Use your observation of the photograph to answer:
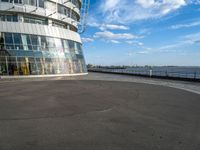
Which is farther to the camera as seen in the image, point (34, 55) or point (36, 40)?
point (36, 40)

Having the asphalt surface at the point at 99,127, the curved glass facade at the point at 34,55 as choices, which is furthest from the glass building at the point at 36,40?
the asphalt surface at the point at 99,127

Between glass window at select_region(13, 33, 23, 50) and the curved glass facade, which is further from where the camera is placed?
glass window at select_region(13, 33, 23, 50)

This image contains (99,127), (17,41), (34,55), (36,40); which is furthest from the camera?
(36,40)

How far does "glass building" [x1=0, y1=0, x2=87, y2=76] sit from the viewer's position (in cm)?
2994

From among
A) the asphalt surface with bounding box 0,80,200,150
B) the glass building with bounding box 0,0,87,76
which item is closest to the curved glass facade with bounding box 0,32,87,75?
the glass building with bounding box 0,0,87,76

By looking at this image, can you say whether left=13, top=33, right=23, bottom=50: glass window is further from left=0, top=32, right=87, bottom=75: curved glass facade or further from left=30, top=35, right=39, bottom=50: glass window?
left=30, top=35, right=39, bottom=50: glass window

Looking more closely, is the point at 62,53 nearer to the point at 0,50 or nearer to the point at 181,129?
the point at 0,50

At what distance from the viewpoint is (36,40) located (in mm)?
32625

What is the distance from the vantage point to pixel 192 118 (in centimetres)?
740

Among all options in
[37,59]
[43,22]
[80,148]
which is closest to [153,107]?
[80,148]

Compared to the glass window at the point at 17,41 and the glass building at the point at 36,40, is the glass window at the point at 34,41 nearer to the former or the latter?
the glass building at the point at 36,40

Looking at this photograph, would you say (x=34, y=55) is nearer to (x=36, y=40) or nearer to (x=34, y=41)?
(x=34, y=41)

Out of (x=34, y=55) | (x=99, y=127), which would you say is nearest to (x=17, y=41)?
(x=34, y=55)

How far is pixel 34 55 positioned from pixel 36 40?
301 centimetres
